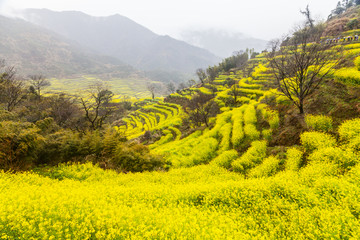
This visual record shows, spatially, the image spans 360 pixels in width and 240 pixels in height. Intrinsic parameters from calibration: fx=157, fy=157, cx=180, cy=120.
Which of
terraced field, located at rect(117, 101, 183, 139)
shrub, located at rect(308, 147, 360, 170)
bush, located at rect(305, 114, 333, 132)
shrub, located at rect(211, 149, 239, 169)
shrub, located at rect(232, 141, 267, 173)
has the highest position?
bush, located at rect(305, 114, 333, 132)

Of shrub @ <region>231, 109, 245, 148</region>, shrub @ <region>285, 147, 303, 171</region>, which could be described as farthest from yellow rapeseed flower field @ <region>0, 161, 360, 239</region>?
→ shrub @ <region>231, 109, 245, 148</region>

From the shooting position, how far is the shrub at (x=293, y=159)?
10.7 meters

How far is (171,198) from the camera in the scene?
8711 mm

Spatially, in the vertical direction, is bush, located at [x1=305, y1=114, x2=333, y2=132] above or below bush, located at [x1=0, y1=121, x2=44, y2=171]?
above

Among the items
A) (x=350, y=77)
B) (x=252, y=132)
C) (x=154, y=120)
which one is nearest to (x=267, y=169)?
(x=252, y=132)

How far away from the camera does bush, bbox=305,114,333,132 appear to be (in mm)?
12570

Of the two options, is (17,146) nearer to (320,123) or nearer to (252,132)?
(252,132)

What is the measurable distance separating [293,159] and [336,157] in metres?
2.33

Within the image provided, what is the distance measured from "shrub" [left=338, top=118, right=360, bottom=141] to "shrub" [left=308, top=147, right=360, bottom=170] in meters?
1.27

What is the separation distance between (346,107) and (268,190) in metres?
10.8

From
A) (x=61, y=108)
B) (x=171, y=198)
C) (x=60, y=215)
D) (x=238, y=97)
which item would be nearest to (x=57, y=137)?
(x=60, y=215)

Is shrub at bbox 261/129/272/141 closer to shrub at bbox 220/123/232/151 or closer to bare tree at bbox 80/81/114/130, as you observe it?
shrub at bbox 220/123/232/151

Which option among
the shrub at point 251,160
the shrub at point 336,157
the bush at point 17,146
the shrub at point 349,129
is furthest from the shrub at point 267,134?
the bush at point 17,146

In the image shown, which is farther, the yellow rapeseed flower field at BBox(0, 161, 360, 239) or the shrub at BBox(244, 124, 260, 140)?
the shrub at BBox(244, 124, 260, 140)
